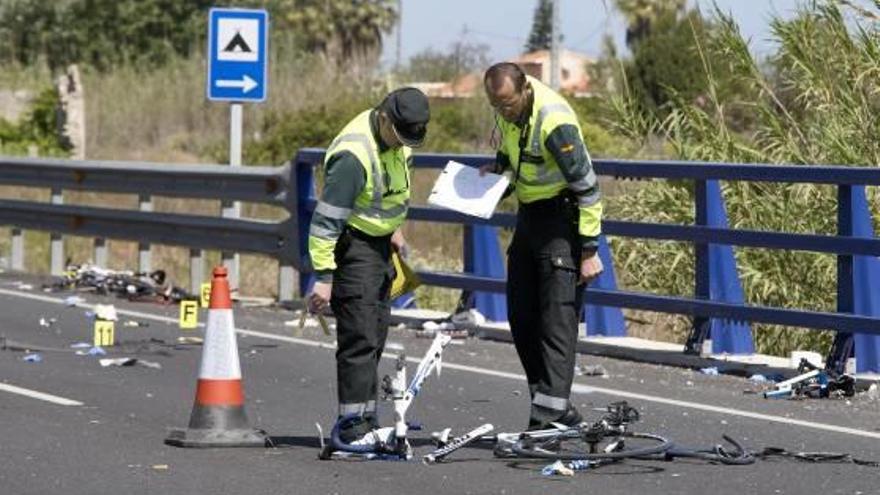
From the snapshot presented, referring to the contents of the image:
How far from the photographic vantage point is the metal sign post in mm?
18812

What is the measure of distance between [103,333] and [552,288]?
5.09m

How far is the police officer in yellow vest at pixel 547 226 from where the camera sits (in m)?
9.20

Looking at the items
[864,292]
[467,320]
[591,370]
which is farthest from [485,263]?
[864,292]

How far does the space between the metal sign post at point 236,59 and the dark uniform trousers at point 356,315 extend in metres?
9.61

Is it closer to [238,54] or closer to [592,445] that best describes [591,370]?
[592,445]

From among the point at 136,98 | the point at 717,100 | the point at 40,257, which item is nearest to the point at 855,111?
the point at 717,100

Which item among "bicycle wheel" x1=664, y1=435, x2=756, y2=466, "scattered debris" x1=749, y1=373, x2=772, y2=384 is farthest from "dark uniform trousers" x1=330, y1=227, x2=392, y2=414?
"scattered debris" x1=749, y1=373, x2=772, y2=384

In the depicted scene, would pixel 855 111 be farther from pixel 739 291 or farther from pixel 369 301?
pixel 369 301

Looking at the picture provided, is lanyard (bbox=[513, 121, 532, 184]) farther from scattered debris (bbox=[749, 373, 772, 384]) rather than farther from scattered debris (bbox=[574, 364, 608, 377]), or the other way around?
scattered debris (bbox=[749, 373, 772, 384])

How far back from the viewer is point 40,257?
77.4 ft

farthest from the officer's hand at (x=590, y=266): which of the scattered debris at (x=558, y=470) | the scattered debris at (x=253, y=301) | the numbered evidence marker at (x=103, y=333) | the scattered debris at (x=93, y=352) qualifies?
the scattered debris at (x=253, y=301)

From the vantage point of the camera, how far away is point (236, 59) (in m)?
19.0

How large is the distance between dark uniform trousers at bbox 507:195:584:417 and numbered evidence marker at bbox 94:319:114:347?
485cm

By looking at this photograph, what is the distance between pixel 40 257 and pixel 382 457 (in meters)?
15.1
